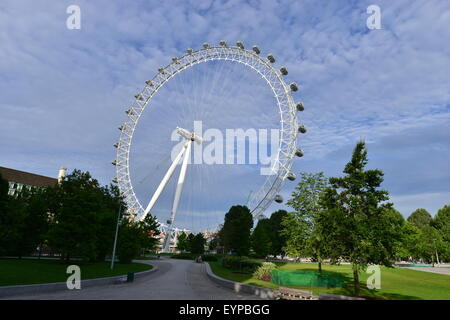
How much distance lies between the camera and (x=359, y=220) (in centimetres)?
1827

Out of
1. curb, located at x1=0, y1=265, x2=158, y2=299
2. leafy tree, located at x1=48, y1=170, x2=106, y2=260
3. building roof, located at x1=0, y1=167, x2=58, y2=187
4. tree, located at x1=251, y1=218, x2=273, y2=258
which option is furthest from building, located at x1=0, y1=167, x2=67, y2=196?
curb, located at x1=0, y1=265, x2=158, y2=299

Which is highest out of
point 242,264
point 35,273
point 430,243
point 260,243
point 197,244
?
point 430,243

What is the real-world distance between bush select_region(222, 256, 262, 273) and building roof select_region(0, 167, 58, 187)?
79508 millimetres

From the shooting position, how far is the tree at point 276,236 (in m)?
78.7

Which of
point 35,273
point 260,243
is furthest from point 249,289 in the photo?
point 260,243

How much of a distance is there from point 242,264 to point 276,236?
46420 millimetres

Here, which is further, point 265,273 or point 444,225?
point 444,225

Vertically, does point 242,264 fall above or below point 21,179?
below

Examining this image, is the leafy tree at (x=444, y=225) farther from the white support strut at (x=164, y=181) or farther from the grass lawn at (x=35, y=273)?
the grass lawn at (x=35, y=273)

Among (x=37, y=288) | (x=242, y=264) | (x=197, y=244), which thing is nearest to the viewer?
→ (x=37, y=288)

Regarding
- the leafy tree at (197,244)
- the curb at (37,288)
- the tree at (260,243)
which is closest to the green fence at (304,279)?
the curb at (37,288)

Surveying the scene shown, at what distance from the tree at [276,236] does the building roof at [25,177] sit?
72.6 m

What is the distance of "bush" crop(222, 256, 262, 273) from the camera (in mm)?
32312

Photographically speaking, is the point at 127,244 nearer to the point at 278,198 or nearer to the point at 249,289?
the point at 278,198
